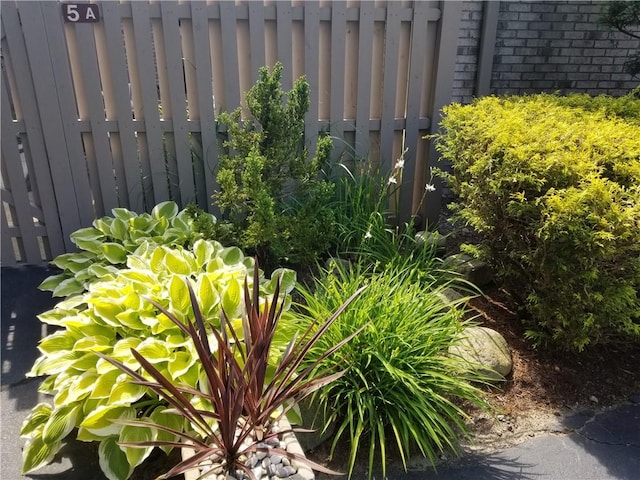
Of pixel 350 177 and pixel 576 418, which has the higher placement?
pixel 350 177

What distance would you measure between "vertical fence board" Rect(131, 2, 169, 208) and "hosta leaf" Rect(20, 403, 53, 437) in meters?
1.85

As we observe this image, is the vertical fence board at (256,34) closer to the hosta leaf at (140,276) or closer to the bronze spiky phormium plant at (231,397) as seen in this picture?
the hosta leaf at (140,276)

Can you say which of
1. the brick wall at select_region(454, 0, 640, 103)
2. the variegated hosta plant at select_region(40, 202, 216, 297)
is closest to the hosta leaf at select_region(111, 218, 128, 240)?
the variegated hosta plant at select_region(40, 202, 216, 297)

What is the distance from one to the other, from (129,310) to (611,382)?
2614mm

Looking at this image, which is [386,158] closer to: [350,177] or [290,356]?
[350,177]

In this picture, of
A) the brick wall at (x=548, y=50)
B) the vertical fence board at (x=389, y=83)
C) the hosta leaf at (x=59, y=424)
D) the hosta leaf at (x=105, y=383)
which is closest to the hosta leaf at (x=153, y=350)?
the hosta leaf at (x=105, y=383)

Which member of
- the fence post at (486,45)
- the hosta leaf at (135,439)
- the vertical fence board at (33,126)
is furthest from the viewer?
the fence post at (486,45)

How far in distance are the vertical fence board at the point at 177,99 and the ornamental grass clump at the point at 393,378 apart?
167cm

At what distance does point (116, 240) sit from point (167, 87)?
1.12 metres

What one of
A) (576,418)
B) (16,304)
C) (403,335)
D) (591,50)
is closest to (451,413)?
(403,335)

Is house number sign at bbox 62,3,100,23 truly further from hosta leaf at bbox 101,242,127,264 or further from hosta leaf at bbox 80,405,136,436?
hosta leaf at bbox 80,405,136,436

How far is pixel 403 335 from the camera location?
8.14ft

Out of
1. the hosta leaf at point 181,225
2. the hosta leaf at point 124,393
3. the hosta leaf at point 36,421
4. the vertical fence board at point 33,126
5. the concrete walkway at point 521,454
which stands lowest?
the concrete walkway at point 521,454

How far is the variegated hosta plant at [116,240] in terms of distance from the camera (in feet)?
10.5
